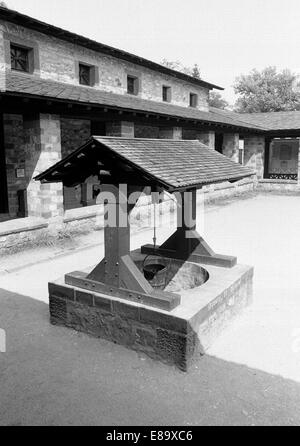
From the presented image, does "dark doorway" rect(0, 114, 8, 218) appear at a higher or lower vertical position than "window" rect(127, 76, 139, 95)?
lower

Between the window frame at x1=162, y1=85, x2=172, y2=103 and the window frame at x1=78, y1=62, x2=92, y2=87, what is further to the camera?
the window frame at x1=162, y1=85, x2=172, y2=103

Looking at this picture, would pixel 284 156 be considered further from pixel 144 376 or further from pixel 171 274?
pixel 144 376

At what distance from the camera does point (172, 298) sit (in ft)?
12.7

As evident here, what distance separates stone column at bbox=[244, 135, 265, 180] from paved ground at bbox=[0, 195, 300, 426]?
15900 millimetres

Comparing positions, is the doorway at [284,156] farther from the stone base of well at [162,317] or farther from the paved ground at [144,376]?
the stone base of well at [162,317]

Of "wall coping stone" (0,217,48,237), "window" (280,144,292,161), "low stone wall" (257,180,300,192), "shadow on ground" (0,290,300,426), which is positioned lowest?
"shadow on ground" (0,290,300,426)

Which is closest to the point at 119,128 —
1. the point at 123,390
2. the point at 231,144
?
the point at 123,390

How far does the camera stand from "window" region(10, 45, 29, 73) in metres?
10.7

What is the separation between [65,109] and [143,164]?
6.18 meters

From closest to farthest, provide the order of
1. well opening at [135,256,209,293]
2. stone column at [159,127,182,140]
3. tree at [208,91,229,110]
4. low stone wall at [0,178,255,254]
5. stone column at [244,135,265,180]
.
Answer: well opening at [135,256,209,293]
low stone wall at [0,178,255,254]
stone column at [159,127,182,140]
stone column at [244,135,265,180]
tree at [208,91,229,110]

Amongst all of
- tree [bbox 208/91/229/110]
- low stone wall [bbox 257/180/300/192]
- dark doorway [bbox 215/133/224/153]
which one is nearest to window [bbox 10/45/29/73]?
dark doorway [bbox 215/133/224/153]

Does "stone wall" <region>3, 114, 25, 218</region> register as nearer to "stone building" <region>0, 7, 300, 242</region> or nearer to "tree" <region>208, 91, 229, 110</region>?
"stone building" <region>0, 7, 300, 242</region>

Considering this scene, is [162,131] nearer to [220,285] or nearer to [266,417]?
[220,285]

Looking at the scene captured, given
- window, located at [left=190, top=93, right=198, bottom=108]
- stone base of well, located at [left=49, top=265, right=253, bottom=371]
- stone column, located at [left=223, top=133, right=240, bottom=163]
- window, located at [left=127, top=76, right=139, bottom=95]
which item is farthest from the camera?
window, located at [left=190, top=93, right=198, bottom=108]
